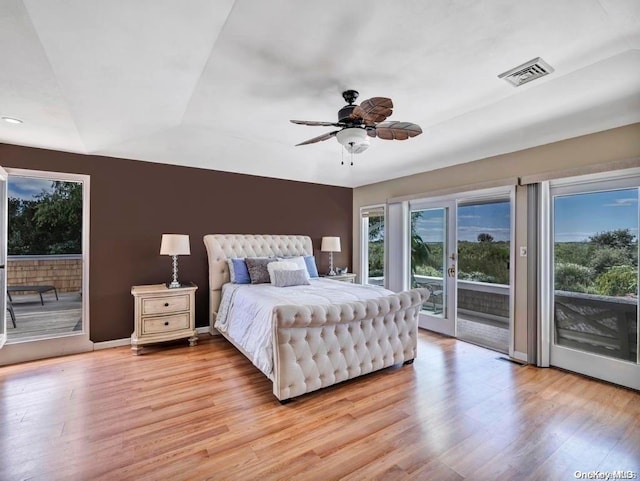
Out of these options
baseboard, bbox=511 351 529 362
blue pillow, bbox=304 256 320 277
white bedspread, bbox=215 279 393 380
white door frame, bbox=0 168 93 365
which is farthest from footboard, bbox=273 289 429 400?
white door frame, bbox=0 168 93 365

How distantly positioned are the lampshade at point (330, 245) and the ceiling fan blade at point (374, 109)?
10.7 ft

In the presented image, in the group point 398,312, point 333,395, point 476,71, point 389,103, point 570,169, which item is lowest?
point 333,395

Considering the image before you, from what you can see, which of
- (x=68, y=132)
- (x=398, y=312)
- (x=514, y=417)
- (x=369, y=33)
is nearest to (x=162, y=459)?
(x=398, y=312)

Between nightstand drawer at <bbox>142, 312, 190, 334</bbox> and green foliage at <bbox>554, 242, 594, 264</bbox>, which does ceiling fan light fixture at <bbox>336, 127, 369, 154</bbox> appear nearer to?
green foliage at <bbox>554, 242, 594, 264</bbox>

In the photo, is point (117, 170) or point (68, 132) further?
point (117, 170)

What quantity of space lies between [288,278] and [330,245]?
5.48 feet

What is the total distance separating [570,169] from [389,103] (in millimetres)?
2380

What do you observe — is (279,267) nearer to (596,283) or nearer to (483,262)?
(483,262)

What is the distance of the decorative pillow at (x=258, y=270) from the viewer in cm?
413

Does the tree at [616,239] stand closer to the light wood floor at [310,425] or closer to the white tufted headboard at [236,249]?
the light wood floor at [310,425]

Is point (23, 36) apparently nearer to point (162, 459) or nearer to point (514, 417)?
point (162, 459)

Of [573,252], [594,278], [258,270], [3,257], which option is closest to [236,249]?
[258,270]

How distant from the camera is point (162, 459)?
6.31 ft

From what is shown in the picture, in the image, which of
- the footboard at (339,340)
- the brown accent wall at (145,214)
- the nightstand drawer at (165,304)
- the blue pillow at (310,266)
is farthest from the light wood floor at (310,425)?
the blue pillow at (310,266)
